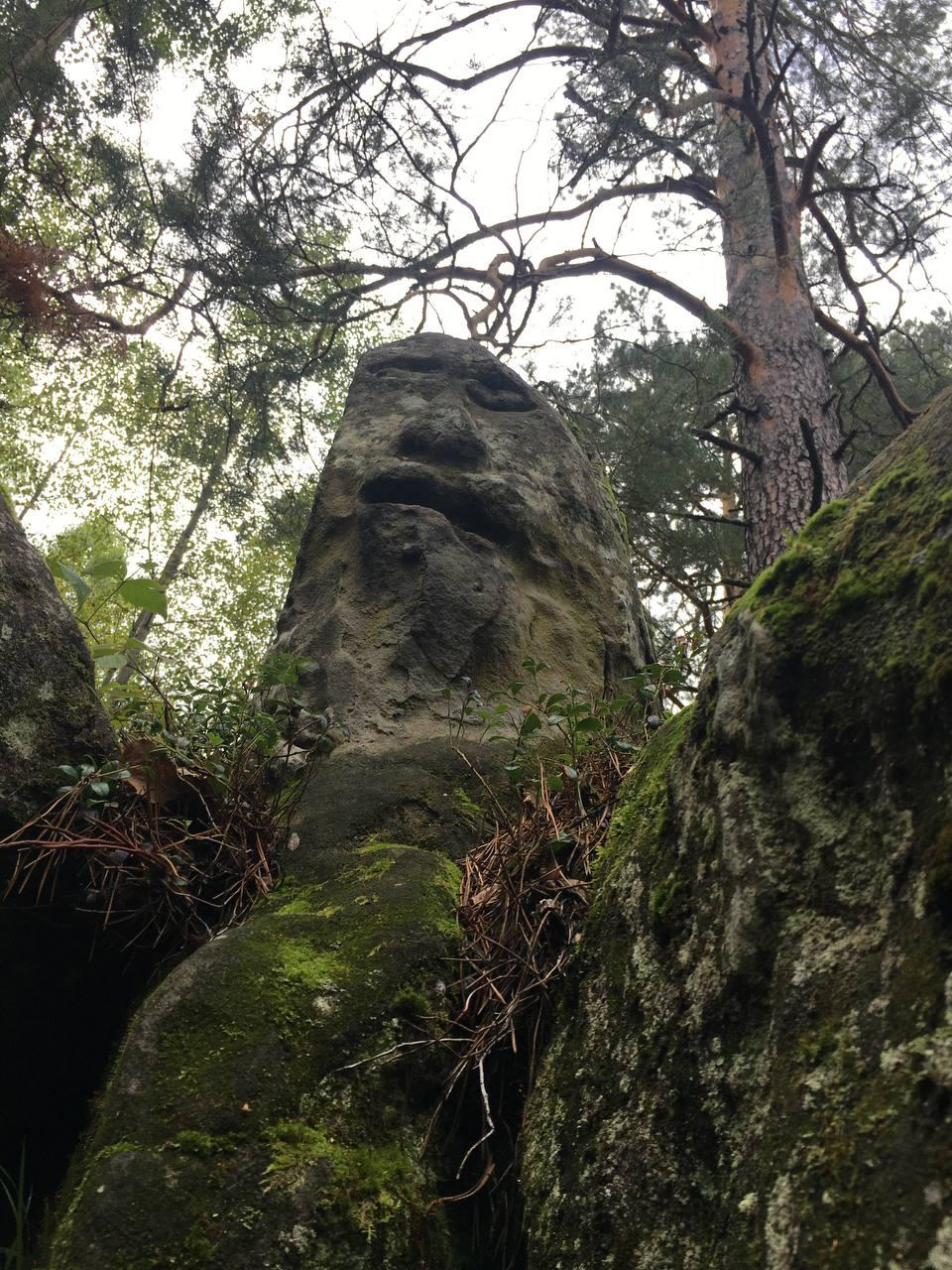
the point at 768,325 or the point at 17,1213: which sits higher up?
the point at 768,325

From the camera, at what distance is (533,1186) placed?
1.62 meters

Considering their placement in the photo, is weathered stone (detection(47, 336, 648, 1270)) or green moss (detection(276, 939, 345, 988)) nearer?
weathered stone (detection(47, 336, 648, 1270))

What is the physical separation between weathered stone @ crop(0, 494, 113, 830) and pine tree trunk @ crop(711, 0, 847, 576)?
3383 mm

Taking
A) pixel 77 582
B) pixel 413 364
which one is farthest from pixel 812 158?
pixel 77 582

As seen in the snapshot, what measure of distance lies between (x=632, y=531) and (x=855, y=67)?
4036 millimetres

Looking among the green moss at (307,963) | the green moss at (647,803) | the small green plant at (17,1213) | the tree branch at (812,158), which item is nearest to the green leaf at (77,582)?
the green moss at (307,963)

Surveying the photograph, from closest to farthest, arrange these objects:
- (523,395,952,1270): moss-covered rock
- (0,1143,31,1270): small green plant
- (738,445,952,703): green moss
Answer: (523,395,952,1270): moss-covered rock < (738,445,952,703): green moss < (0,1143,31,1270): small green plant

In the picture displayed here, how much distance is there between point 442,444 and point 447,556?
0.81m

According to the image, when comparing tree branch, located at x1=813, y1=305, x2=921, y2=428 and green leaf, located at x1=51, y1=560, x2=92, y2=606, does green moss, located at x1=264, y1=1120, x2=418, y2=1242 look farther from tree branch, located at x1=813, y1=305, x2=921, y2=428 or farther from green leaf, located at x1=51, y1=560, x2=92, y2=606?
tree branch, located at x1=813, y1=305, x2=921, y2=428

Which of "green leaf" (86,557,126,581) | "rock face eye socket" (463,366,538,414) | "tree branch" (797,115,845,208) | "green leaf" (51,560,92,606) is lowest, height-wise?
"green leaf" (51,560,92,606)

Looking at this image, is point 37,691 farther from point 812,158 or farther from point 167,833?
point 812,158

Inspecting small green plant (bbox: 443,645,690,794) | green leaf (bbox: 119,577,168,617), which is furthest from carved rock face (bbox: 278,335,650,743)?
green leaf (bbox: 119,577,168,617)

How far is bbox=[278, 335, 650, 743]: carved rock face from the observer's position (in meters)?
3.47

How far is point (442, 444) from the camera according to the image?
4.33 meters
